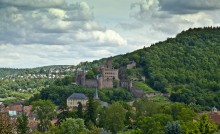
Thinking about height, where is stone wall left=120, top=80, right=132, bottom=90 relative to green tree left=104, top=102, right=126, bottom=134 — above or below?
above

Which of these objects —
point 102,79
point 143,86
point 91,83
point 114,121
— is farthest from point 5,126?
point 143,86

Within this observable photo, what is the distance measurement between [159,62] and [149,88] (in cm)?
2468

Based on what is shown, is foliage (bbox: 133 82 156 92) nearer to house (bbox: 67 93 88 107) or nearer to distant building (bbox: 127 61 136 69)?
distant building (bbox: 127 61 136 69)

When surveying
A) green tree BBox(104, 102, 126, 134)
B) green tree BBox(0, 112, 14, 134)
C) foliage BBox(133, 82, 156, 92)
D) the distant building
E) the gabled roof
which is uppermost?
the distant building

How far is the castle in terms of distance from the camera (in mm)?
157000

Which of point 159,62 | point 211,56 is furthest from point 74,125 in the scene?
point 211,56

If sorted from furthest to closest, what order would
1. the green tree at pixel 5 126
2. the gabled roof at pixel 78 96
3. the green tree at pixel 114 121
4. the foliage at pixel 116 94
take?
the foliage at pixel 116 94, the gabled roof at pixel 78 96, the green tree at pixel 114 121, the green tree at pixel 5 126

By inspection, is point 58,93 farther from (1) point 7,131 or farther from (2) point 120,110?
(1) point 7,131

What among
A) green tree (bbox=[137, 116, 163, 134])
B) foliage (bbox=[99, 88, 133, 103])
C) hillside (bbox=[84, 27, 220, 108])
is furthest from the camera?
hillside (bbox=[84, 27, 220, 108])

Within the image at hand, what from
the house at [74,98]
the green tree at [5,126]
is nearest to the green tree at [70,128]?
the green tree at [5,126]

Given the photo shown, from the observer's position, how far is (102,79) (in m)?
158

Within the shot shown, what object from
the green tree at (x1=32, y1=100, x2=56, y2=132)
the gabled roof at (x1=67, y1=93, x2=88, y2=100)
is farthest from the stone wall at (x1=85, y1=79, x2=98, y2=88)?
the green tree at (x1=32, y1=100, x2=56, y2=132)

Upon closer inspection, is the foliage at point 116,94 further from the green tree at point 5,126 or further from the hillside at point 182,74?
the green tree at point 5,126

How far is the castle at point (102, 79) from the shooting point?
15700 cm
